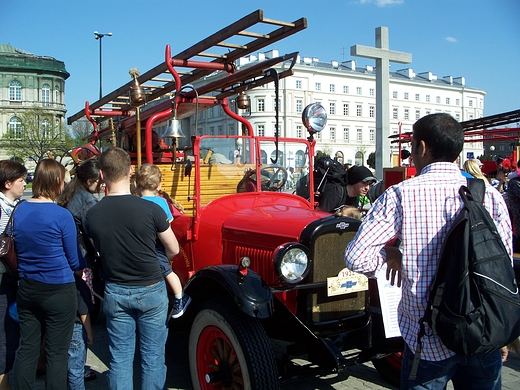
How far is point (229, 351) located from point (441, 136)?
78.7 inches

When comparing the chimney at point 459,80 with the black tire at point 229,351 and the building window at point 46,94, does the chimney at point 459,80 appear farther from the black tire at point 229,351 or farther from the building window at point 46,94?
the black tire at point 229,351

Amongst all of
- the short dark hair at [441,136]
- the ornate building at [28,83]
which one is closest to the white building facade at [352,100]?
the ornate building at [28,83]

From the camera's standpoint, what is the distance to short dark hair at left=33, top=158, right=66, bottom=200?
117 inches

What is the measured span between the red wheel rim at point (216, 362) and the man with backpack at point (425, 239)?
144 centimetres

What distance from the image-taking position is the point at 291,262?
3084 millimetres

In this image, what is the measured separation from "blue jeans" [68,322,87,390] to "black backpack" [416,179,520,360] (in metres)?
2.46

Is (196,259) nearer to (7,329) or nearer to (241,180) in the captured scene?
(241,180)

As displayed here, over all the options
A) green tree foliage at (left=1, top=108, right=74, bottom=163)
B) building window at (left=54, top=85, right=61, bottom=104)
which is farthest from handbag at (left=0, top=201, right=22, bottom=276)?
building window at (left=54, top=85, right=61, bottom=104)

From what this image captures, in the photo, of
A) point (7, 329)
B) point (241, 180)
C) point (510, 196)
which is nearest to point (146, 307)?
point (7, 329)

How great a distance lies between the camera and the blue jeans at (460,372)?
5.91 ft

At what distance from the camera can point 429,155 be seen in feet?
6.27

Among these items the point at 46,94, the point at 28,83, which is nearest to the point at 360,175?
Answer: the point at 46,94

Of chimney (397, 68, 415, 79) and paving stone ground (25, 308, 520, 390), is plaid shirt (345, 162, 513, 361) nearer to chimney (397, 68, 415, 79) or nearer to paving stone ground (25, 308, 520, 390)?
paving stone ground (25, 308, 520, 390)

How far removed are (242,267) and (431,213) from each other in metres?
1.46
